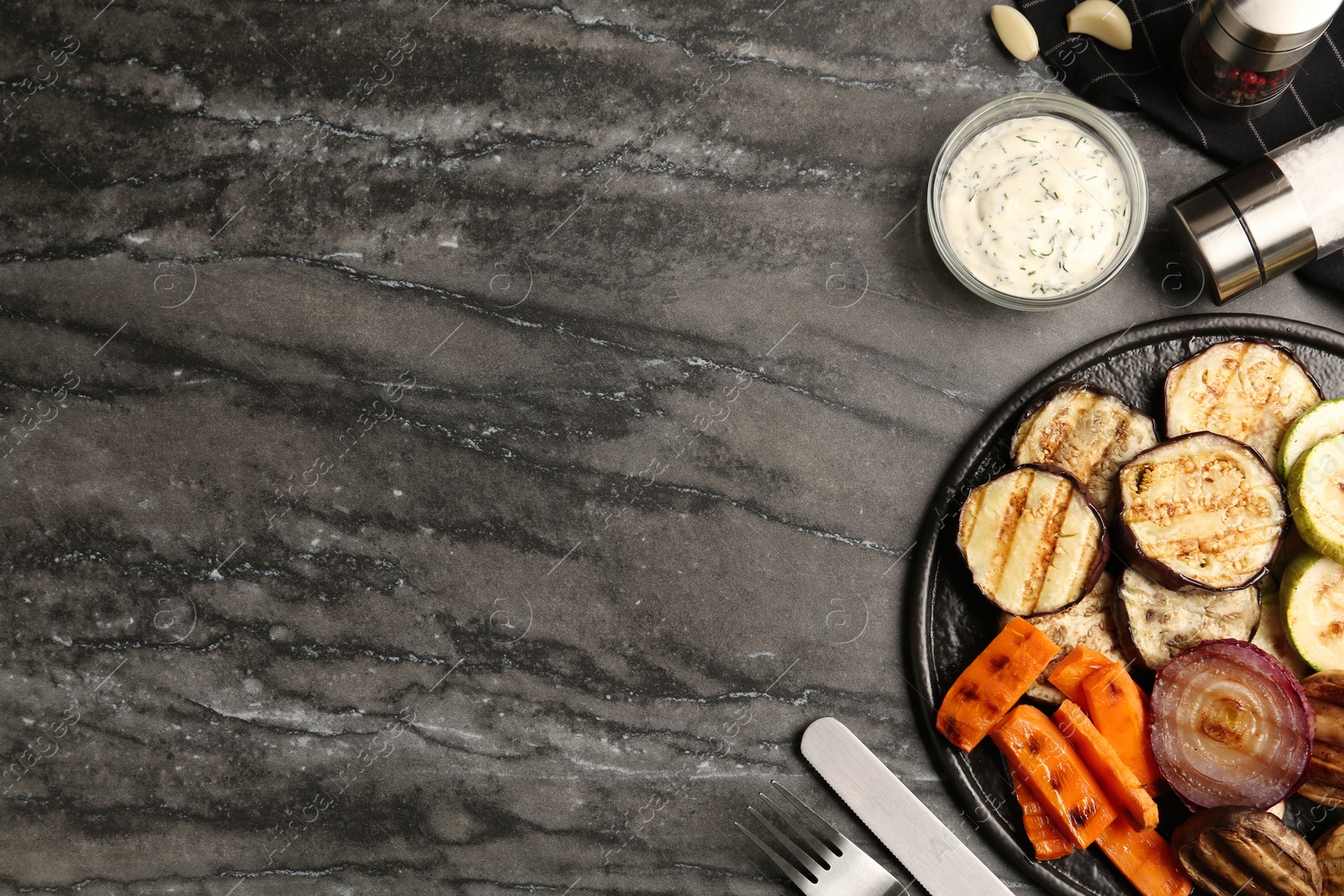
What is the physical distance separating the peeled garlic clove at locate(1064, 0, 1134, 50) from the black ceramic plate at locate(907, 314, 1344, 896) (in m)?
0.60

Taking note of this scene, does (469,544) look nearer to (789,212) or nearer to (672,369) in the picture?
(672,369)

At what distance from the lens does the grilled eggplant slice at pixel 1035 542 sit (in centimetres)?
159

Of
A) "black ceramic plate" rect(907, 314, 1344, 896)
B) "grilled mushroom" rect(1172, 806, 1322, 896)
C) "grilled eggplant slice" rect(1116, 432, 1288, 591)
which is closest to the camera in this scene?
"grilled mushroom" rect(1172, 806, 1322, 896)

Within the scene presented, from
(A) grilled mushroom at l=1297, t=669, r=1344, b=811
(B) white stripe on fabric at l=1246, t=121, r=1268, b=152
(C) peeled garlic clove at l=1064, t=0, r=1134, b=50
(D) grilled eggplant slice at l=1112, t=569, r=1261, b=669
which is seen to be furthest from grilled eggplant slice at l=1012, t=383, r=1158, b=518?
(C) peeled garlic clove at l=1064, t=0, r=1134, b=50

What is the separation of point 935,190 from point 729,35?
571mm

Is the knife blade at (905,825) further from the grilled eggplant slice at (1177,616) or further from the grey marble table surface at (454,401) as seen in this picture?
the grilled eggplant slice at (1177,616)

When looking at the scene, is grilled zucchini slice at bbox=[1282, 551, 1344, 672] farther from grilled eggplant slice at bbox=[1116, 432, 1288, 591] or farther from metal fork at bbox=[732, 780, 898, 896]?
metal fork at bbox=[732, 780, 898, 896]

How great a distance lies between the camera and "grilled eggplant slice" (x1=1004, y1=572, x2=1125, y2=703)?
1645 mm

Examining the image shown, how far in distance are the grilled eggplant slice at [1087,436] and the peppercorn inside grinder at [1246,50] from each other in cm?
65

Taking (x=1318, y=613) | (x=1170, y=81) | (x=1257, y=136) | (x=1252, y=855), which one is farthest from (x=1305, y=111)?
(x=1252, y=855)

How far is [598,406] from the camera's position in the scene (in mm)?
1805

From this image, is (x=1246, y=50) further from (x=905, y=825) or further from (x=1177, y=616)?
(x=905, y=825)

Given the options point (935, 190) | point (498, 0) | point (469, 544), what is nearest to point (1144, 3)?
point (935, 190)

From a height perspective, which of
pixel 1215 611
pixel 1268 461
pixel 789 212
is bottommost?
pixel 1215 611
